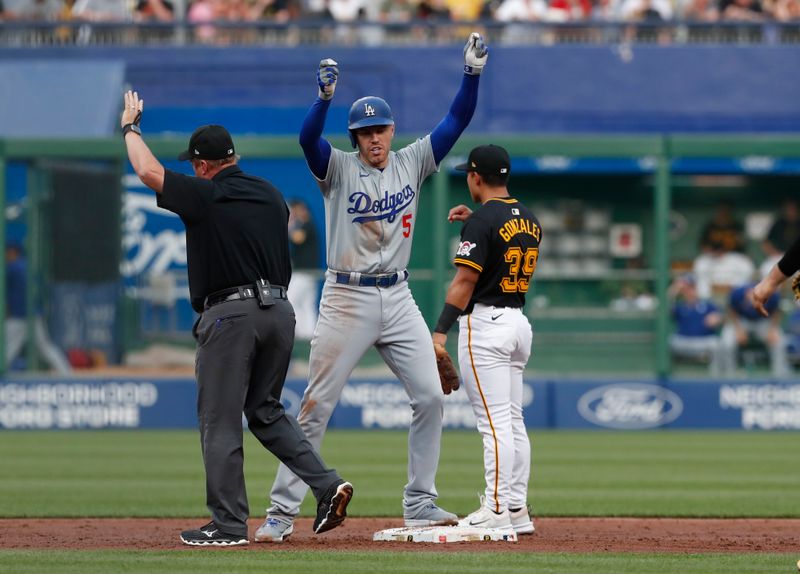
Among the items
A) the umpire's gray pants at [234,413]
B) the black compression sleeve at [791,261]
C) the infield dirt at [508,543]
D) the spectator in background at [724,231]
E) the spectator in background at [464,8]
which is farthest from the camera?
the spectator in background at [464,8]

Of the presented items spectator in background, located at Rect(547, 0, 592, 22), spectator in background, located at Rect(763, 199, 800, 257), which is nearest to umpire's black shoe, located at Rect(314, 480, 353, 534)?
spectator in background, located at Rect(763, 199, 800, 257)

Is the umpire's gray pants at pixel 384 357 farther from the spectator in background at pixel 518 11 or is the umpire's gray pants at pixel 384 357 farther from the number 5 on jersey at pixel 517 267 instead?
the spectator in background at pixel 518 11

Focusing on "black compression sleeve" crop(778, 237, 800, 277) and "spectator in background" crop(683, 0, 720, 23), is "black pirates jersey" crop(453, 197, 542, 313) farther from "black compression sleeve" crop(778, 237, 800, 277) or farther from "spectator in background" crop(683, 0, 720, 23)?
"spectator in background" crop(683, 0, 720, 23)

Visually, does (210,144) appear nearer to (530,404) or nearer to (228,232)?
(228,232)

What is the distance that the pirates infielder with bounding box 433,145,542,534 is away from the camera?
25.2 feet

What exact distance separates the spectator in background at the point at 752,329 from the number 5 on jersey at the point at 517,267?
395 inches

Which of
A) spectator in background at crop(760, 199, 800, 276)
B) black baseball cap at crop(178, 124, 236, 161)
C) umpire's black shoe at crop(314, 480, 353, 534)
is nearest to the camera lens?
umpire's black shoe at crop(314, 480, 353, 534)

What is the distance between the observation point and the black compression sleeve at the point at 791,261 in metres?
6.75

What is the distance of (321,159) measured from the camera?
776 cm

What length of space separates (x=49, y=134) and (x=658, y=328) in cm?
881

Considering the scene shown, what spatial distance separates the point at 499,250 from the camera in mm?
7770

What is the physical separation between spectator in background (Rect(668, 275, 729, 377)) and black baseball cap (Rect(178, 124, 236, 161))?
11124mm

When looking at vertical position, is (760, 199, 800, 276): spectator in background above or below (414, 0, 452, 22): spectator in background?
below

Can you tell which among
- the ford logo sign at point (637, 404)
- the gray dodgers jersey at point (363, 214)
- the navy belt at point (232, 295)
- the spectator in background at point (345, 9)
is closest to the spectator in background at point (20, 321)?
the ford logo sign at point (637, 404)
